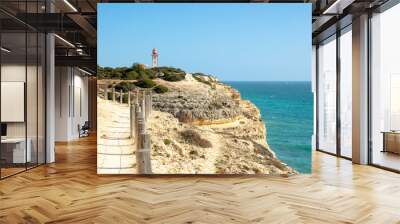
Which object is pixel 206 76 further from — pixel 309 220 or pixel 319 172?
pixel 309 220

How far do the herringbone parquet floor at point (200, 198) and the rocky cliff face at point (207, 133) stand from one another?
231mm

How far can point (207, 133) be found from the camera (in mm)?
6535

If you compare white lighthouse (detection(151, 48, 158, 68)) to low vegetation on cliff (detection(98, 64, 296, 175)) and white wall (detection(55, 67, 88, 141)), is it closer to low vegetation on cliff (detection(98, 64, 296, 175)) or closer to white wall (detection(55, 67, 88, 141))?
low vegetation on cliff (detection(98, 64, 296, 175))

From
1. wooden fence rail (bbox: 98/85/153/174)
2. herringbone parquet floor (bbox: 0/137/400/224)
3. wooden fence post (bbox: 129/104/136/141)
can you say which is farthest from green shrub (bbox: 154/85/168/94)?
herringbone parquet floor (bbox: 0/137/400/224)

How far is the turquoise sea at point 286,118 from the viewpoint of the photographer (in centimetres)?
657

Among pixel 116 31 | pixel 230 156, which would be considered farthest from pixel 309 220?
pixel 116 31

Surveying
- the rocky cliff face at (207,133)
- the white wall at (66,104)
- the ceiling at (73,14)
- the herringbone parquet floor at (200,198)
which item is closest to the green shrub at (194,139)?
the rocky cliff face at (207,133)

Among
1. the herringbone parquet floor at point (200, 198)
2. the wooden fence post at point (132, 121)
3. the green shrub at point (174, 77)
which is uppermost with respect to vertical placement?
the green shrub at point (174, 77)

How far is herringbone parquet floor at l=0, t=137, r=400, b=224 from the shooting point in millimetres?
4137

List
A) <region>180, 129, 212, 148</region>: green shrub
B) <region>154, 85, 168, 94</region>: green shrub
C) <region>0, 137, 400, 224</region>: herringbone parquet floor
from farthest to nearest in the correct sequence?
<region>154, 85, 168, 94</region>: green shrub < <region>180, 129, 212, 148</region>: green shrub < <region>0, 137, 400, 224</region>: herringbone parquet floor

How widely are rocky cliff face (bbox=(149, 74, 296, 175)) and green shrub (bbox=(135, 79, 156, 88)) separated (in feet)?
0.37

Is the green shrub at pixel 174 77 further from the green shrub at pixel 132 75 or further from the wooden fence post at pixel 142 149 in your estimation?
the wooden fence post at pixel 142 149

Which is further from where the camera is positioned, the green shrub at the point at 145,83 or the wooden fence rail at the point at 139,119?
the green shrub at the point at 145,83

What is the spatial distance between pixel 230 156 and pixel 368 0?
11.6 ft
